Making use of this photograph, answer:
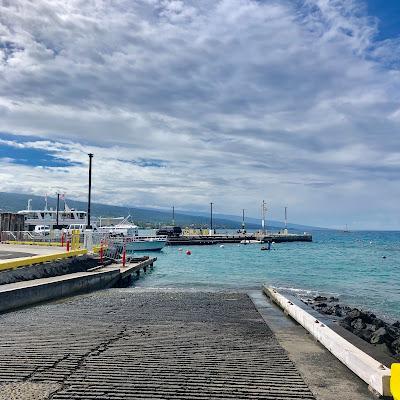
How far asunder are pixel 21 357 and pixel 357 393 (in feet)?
18.1

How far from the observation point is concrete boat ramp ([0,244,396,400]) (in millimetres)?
6172

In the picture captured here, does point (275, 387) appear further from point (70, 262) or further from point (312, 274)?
point (312, 274)

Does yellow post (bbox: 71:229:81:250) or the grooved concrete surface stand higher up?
yellow post (bbox: 71:229:81:250)

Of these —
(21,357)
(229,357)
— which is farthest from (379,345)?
(21,357)

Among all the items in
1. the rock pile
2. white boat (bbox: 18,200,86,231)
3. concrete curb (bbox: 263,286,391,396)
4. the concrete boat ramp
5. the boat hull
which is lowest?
the rock pile

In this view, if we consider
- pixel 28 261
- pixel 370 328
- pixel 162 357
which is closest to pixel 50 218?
pixel 28 261

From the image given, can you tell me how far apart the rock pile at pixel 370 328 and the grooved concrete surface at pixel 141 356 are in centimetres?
347

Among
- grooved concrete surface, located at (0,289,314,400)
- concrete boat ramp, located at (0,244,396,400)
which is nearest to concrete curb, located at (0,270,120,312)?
concrete boat ramp, located at (0,244,396,400)

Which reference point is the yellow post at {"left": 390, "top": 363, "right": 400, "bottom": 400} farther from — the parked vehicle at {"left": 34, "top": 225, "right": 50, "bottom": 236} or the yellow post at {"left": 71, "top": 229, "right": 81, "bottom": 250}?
the parked vehicle at {"left": 34, "top": 225, "right": 50, "bottom": 236}

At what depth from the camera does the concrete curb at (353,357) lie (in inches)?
244

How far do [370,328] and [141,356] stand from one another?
31.5 ft

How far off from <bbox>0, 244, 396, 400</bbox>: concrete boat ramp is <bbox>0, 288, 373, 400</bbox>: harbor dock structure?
16 millimetres

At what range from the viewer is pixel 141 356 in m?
7.94

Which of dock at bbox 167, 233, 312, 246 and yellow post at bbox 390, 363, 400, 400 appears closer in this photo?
yellow post at bbox 390, 363, 400, 400
